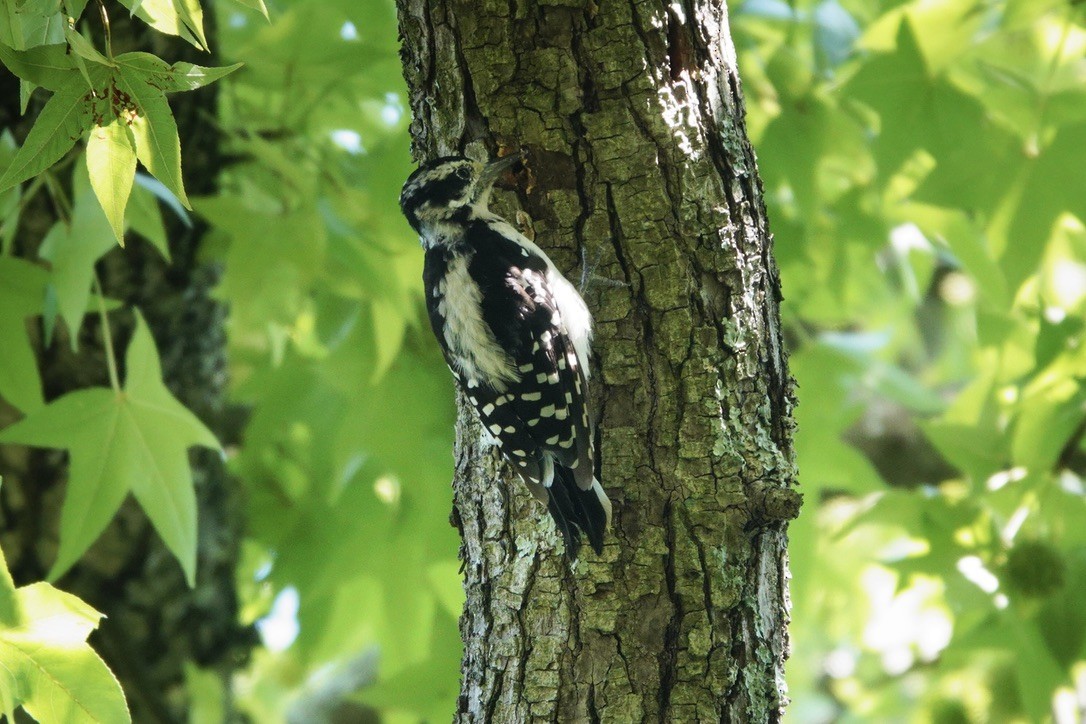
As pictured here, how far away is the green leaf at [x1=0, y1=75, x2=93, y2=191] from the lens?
56.8 inches

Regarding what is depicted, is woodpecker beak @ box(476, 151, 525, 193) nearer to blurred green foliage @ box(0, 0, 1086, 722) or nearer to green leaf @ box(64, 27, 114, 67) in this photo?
blurred green foliage @ box(0, 0, 1086, 722)

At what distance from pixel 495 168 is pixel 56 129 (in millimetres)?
949

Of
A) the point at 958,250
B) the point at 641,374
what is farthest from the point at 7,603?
the point at 958,250

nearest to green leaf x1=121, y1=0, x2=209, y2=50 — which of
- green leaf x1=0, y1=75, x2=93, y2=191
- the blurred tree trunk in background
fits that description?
green leaf x1=0, y1=75, x2=93, y2=191

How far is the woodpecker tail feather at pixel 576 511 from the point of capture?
1.96 meters

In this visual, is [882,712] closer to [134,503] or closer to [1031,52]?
[1031,52]

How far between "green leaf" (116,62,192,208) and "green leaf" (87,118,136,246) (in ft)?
0.06

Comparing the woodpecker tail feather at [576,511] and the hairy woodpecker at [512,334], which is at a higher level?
the hairy woodpecker at [512,334]

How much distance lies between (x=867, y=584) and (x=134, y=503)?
3.88 m

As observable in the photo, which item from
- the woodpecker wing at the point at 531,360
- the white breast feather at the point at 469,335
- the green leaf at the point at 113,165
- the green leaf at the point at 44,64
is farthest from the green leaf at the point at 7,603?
the white breast feather at the point at 469,335

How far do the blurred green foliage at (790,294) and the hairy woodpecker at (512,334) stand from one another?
0.28 metres

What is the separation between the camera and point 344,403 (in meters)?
3.51

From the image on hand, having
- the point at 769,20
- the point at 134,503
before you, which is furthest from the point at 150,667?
the point at 769,20

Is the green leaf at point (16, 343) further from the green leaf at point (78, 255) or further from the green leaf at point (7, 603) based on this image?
the green leaf at point (7, 603)
